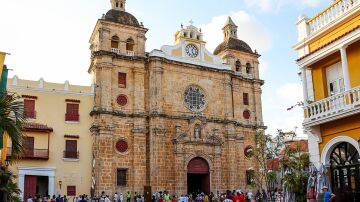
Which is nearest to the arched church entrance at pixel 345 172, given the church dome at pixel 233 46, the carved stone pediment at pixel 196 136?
the carved stone pediment at pixel 196 136

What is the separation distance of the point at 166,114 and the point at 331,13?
1850cm

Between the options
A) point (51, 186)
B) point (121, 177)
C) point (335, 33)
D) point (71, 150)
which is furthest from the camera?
point (121, 177)

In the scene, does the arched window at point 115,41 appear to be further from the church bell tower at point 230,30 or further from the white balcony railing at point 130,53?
the church bell tower at point 230,30

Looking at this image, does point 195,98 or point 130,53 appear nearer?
point 130,53

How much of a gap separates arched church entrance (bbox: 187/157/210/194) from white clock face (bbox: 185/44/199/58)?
28.2 ft

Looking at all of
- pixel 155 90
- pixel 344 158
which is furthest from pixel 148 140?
pixel 344 158

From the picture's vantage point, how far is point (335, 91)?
15.4 metres

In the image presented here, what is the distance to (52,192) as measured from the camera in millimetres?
27859

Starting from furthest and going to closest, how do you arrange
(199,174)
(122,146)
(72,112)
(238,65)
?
(238,65) → (199,174) → (122,146) → (72,112)

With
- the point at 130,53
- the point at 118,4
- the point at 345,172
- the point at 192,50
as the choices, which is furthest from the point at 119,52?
the point at 345,172

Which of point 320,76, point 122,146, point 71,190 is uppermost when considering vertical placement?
point 320,76

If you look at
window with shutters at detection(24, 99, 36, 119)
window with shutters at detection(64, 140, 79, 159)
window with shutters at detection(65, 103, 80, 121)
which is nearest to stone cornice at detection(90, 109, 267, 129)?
window with shutters at detection(65, 103, 80, 121)

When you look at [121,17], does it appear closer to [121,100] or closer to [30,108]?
[121,100]

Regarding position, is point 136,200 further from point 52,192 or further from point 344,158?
point 344,158
